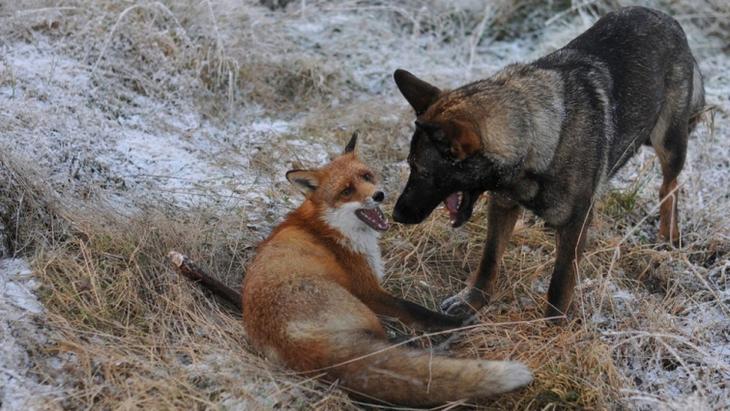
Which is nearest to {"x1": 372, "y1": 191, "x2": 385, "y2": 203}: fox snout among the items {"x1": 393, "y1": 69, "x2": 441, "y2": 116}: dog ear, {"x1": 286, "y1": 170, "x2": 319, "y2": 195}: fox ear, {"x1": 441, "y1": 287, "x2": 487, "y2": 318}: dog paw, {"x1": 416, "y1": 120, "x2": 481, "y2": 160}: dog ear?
{"x1": 286, "y1": 170, "x2": 319, "y2": 195}: fox ear

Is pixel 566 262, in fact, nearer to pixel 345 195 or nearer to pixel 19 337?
pixel 345 195

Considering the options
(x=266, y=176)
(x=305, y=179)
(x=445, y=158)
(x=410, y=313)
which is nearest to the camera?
(x=445, y=158)

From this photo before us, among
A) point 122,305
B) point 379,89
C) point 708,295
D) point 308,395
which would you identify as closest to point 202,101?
point 379,89

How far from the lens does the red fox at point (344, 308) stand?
330 centimetres

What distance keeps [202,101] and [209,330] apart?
118 inches

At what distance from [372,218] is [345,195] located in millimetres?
215

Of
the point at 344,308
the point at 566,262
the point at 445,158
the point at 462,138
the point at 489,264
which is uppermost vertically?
the point at 462,138

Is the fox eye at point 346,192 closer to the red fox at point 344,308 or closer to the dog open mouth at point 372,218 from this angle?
the red fox at point 344,308

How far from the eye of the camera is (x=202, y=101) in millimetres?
6531

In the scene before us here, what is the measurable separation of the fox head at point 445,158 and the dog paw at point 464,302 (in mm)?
799

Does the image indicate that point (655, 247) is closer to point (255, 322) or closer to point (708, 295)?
point (708, 295)

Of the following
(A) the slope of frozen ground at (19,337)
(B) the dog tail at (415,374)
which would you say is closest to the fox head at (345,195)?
(B) the dog tail at (415,374)

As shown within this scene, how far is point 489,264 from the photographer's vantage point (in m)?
4.82

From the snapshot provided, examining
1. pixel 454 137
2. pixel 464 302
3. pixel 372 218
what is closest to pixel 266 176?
pixel 372 218
